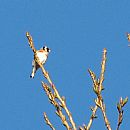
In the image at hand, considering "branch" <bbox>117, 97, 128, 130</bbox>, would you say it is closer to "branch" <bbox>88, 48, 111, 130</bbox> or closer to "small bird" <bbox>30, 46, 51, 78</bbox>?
"branch" <bbox>88, 48, 111, 130</bbox>

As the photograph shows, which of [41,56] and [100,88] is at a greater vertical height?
[41,56]

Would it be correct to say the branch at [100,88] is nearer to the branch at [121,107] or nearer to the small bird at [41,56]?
the branch at [121,107]

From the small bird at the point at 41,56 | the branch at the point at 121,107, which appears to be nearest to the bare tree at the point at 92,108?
the branch at the point at 121,107

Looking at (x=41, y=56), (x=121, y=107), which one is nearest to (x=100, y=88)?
(x=121, y=107)

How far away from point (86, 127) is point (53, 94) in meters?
0.56

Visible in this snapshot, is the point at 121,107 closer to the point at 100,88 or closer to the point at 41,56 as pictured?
the point at 100,88

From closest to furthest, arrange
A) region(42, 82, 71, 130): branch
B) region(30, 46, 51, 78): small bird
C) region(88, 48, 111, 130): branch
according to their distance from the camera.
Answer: region(88, 48, 111, 130): branch → region(42, 82, 71, 130): branch → region(30, 46, 51, 78): small bird

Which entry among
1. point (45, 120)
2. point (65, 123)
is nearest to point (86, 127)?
point (65, 123)

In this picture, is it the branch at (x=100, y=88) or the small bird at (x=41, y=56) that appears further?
the small bird at (x=41, y=56)

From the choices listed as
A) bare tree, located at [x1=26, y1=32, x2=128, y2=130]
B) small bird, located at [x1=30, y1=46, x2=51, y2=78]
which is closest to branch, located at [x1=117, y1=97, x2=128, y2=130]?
bare tree, located at [x1=26, y1=32, x2=128, y2=130]

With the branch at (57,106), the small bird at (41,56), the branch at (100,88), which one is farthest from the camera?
the small bird at (41,56)

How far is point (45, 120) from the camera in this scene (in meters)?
4.04

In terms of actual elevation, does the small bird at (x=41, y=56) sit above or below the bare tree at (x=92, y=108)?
above

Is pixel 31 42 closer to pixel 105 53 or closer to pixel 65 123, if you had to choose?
pixel 105 53
